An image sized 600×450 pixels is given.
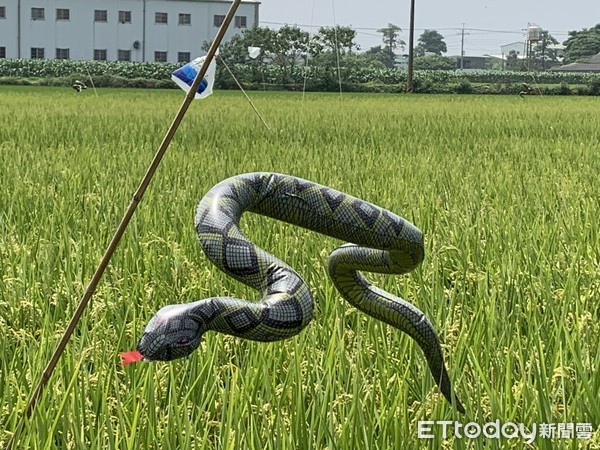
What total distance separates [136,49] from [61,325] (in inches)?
1936

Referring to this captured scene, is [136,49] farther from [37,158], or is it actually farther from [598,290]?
[598,290]

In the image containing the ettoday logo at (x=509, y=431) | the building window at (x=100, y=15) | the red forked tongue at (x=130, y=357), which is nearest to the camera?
the red forked tongue at (x=130, y=357)

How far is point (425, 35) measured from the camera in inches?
3760

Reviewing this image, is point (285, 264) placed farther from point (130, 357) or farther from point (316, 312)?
point (316, 312)

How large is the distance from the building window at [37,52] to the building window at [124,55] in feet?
14.3

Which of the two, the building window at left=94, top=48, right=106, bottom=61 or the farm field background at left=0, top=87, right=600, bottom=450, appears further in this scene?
the building window at left=94, top=48, right=106, bottom=61

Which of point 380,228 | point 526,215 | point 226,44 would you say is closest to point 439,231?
point 526,215

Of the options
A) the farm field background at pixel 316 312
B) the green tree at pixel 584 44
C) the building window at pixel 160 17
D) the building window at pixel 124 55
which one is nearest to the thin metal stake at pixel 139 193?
the farm field background at pixel 316 312

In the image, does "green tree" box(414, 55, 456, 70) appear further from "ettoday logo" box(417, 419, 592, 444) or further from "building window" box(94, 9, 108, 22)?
"ettoday logo" box(417, 419, 592, 444)

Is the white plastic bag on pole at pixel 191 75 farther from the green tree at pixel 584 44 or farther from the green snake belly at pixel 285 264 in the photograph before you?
the green tree at pixel 584 44

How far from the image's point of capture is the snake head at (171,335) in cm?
40

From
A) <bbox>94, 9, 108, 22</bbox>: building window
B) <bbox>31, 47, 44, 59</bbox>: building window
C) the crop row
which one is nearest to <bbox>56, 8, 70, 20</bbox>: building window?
<bbox>94, 9, 108, 22</bbox>: building window

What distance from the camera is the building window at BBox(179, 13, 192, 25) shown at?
163 feet

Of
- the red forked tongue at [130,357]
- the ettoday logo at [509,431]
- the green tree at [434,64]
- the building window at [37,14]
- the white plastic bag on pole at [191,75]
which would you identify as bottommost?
the ettoday logo at [509,431]
